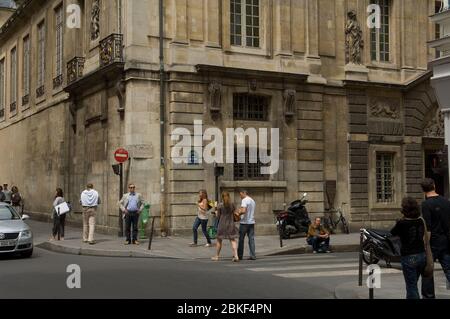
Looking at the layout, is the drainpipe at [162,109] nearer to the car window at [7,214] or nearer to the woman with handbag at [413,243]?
the car window at [7,214]

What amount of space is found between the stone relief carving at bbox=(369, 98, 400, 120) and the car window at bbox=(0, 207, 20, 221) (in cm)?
1458

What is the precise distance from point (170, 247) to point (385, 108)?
38.7 ft

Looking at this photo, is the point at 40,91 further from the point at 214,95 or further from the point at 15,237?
the point at 15,237

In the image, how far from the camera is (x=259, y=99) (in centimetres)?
2220

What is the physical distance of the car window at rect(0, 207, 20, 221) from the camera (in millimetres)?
15398

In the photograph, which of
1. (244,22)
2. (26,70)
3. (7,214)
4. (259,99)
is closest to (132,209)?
(7,214)

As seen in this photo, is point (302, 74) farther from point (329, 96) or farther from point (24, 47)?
point (24, 47)

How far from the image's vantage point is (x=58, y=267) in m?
12.8

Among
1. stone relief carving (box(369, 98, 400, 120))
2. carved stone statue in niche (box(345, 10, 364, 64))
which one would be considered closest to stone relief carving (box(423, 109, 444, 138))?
stone relief carving (box(369, 98, 400, 120))

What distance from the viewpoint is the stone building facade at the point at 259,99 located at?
65.9 ft

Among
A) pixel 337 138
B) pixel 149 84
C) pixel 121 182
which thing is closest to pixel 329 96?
pixel 337 138

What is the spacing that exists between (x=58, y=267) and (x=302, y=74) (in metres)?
12.6

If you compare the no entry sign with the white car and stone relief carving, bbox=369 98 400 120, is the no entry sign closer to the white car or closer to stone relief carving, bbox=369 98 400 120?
the white car

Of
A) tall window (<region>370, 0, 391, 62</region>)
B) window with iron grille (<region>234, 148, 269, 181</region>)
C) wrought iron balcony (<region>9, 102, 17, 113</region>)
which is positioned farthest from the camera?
wrought iron balcony (<region>9, 102, 17, 113</region>)
